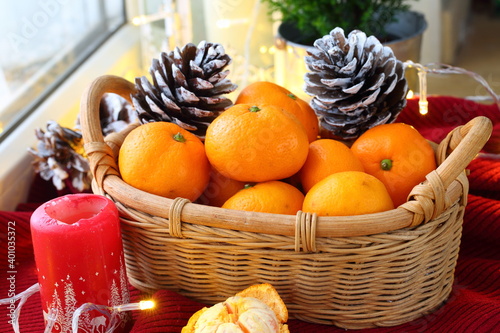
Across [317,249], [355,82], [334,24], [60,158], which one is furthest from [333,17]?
[317,249]

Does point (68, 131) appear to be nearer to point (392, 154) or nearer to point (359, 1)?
point (392, 154)

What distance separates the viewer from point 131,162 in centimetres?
66

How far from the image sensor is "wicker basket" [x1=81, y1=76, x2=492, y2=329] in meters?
0.58

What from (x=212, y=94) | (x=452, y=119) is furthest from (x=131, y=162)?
(x=452, y=119)

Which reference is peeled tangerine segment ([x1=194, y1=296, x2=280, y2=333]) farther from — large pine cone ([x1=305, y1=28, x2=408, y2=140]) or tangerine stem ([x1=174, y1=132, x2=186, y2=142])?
large pine cone ([x1=305, y1=28, x2=408, y2=140])

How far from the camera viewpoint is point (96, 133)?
0.71m

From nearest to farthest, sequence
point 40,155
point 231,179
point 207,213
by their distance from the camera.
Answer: point 207,213, point 231,179, point 40,155

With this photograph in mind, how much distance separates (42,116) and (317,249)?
2.31 feet

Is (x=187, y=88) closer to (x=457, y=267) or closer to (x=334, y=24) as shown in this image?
(x=457, y=267)

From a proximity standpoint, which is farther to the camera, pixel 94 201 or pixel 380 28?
pixel 380 28

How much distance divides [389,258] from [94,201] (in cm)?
32

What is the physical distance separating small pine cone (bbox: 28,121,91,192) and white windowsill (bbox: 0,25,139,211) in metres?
0.04

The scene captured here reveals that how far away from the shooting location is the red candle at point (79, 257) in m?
0.57

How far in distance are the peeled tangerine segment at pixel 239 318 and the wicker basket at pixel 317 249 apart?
5cm
